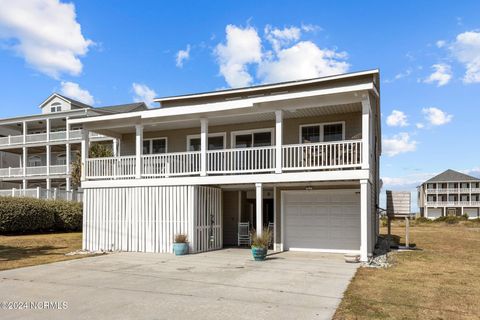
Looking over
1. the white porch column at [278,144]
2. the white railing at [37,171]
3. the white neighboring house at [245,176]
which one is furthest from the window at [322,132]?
the white railing at [37,171]

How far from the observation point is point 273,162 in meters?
15.5

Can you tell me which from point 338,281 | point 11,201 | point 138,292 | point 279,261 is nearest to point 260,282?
point 338,281

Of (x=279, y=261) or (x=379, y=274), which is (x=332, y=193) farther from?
(x=379, y=274)

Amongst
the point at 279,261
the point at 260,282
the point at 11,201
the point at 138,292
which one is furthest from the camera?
the point at 11,201

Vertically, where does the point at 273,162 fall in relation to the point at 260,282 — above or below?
above

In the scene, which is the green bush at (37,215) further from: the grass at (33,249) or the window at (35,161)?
the window at (35,161)

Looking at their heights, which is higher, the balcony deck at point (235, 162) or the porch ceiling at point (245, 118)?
the porch ceiling at point (245, 118)

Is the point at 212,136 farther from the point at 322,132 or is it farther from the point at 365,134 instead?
the point at 365,134

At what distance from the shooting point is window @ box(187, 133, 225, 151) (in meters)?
18.3

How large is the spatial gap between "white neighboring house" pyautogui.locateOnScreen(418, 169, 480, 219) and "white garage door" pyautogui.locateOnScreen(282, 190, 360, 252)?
73.7m

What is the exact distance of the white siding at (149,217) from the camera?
51.3 feet

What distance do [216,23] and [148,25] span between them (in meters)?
3.43

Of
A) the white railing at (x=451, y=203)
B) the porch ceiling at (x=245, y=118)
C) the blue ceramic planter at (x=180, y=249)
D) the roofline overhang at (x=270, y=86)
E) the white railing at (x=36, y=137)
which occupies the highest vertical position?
the roofline overhang at (x=270, y=86)

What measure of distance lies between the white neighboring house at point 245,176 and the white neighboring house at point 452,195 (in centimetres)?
7228
